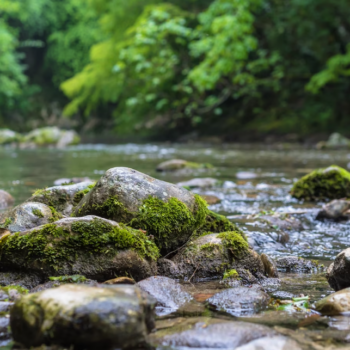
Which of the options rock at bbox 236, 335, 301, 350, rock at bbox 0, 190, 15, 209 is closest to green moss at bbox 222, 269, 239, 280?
rock at bbox 236, 335, 301, 350

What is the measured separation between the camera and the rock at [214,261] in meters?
2.96

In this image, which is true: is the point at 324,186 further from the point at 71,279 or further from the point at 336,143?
the point at 336,143

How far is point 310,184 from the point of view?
605 cm

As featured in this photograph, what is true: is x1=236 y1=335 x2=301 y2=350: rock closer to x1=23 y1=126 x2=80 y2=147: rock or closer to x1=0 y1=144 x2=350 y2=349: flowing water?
x1=0 y1=144 x2=350 y2=349: flowing water

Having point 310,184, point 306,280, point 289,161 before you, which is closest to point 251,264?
point 306,280

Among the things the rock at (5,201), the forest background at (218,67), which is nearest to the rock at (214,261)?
the rock at (5,201)

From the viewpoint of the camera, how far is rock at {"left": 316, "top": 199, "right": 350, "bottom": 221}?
186 inches

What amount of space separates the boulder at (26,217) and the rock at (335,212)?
286 cm

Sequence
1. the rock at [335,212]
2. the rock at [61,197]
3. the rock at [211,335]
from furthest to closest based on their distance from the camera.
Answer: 1. the rock at [335,212]
2. the rock at [61,197]
3. the rock at [211,335]

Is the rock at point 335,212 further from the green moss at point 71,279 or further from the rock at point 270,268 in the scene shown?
the green moss at point 71,279

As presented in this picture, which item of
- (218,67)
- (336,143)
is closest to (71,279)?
(218,67)

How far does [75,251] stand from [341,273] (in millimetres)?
1506

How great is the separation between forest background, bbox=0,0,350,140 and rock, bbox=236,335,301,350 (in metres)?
14.5

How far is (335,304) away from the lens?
2.27 m
